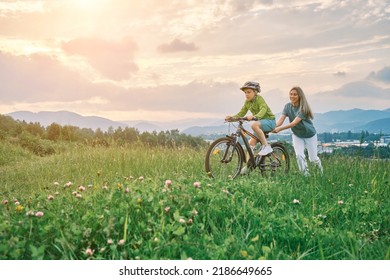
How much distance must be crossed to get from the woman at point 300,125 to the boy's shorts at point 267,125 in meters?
0.08

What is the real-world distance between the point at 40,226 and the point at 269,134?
4716 millimetres

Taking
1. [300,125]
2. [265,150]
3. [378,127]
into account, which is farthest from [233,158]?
[378,127]

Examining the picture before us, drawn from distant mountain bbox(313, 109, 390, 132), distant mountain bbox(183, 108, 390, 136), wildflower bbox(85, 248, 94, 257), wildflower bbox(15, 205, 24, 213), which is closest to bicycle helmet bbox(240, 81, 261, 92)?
distant mountain bbox(183, 108, 390, 136)

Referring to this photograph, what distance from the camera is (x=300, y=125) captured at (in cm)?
765

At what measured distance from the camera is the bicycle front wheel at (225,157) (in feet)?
23.3

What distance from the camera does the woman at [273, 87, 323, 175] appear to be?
7551mm

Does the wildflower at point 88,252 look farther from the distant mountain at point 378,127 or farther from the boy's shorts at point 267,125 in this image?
the distant mountain at point 378,127

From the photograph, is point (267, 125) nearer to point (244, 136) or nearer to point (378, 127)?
point (244, 136)

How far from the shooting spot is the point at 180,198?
4.47 meters

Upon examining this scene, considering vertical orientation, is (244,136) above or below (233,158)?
above

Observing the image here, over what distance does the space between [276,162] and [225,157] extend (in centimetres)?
118

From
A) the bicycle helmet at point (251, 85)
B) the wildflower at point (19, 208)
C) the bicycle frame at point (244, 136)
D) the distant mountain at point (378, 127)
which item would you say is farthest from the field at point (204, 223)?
the bicycle helmet at point (251, 85)

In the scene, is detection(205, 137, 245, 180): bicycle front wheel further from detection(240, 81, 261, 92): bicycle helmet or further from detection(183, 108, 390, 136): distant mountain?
detection(240, 81, 261, 92): bicycle helmet
